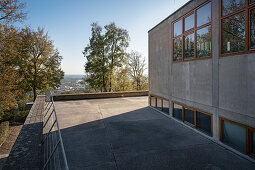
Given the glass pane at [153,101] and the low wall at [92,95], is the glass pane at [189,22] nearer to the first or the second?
the glass pane at [153,101]

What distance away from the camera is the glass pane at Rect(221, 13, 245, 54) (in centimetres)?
539

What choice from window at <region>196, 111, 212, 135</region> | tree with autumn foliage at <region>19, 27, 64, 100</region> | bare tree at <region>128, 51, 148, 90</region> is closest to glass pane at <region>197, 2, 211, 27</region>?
window at <region>196, 111, 212, 135</region>

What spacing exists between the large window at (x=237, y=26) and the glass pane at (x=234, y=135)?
2633mm

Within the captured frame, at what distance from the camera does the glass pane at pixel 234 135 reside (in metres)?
5.58

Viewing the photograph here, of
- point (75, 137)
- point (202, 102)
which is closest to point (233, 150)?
point (202, 102)

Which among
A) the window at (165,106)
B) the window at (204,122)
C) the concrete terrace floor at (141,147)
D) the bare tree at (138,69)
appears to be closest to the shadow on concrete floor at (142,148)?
the concrete terrace floor at (141,147)

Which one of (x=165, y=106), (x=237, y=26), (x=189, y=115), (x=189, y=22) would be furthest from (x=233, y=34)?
(x=165, y=106)

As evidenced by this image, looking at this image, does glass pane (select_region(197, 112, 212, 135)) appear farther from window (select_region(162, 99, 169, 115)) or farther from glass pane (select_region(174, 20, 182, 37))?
glass pane (select_region(174, 20, 182, 37))

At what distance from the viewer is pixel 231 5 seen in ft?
18.9

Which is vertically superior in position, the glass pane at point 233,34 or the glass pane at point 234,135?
the glass pane at point 233,34

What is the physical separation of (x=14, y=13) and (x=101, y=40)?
12.6 m

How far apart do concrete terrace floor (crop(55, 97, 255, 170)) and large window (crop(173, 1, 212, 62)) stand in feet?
12.4

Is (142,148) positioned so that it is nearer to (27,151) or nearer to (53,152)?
(53,152)

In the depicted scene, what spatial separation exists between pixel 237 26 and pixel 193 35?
249 centimetres
